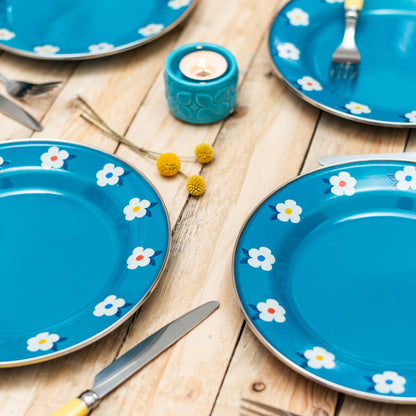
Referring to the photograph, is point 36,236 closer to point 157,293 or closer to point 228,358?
point 157,293

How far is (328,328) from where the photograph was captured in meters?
0.79

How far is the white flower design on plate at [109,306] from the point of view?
0.79m

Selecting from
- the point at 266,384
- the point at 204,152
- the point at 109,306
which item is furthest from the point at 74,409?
the point at 204,152

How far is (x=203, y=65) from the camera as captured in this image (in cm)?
105

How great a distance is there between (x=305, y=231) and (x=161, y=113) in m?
0.39

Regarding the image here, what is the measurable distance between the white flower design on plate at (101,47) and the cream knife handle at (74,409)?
27.1 inches

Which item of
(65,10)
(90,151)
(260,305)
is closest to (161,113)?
(90,151)

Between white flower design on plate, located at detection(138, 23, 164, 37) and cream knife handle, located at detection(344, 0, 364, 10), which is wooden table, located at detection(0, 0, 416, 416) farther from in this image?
cream knife handle, located at detection(344, 0, 364, 10)

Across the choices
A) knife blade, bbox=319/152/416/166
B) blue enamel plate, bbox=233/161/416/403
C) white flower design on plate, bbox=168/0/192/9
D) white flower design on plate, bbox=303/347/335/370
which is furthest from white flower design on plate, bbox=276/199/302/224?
white flower design on plate, bbox=168/0/192/9

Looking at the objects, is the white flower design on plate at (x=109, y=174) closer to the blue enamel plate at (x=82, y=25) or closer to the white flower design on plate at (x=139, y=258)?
the white flower design on plate at (x=139, y=258)

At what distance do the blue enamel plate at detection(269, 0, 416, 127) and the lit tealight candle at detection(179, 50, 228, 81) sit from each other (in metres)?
0.12

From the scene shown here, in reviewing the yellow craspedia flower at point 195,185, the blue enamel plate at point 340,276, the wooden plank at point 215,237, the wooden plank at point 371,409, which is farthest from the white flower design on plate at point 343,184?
the wooden plank at point 371,409

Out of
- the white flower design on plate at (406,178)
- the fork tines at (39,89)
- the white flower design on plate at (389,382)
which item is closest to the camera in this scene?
the white flower design on plate at (389,382)

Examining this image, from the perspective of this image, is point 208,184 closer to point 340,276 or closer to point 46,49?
point 340,276
